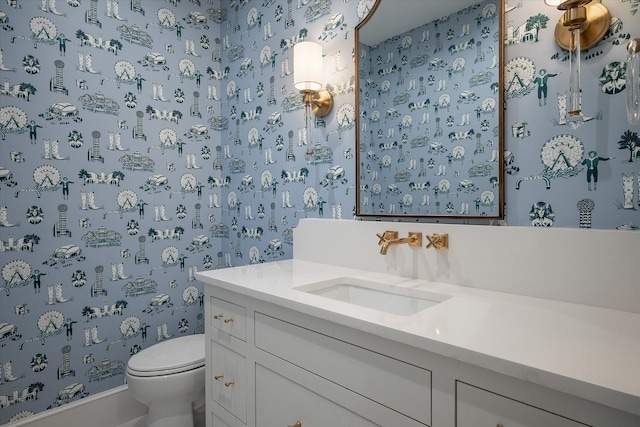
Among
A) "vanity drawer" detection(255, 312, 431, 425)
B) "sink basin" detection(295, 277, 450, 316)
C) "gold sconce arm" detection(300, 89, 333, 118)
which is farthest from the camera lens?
"gold sconce arm" detection(300, 89, 333, 118)

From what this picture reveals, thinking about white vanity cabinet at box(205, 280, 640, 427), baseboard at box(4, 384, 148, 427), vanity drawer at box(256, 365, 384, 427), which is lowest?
baseboard at box(4, 384, 148, 427)

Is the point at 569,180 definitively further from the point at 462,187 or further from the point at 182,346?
the point at 182,346

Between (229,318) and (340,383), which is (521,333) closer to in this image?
(340,383)

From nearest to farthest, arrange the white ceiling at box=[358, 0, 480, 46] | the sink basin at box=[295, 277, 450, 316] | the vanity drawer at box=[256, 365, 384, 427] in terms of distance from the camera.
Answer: the vanity drawer at box=[256, 365, 384, 427] → the sink basin at box=[295, 277, 450, 316] → the white ceiling at box=[358, 0, 480, 46]

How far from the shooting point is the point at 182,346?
197cm

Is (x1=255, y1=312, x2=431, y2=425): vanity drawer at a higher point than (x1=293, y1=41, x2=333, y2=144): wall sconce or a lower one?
lower

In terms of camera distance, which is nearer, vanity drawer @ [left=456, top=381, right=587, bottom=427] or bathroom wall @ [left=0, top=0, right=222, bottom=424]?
vanity drawer @ [left=456, top=381, right=587, bottom=427]

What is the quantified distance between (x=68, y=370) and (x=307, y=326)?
5.19 ft

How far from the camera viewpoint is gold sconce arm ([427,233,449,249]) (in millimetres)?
1329

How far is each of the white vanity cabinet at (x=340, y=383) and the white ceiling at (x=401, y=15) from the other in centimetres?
119

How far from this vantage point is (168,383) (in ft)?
5.56

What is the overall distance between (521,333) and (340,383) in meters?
0.49

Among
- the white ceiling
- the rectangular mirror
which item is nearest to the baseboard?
the rectangular mirror

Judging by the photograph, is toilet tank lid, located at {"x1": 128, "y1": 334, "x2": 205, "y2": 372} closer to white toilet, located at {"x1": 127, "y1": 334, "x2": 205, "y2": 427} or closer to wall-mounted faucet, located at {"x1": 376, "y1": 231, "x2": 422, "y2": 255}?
white toilet, located at {"x1": 127, "y1": 334, "x2": 205, "y2": 427}
